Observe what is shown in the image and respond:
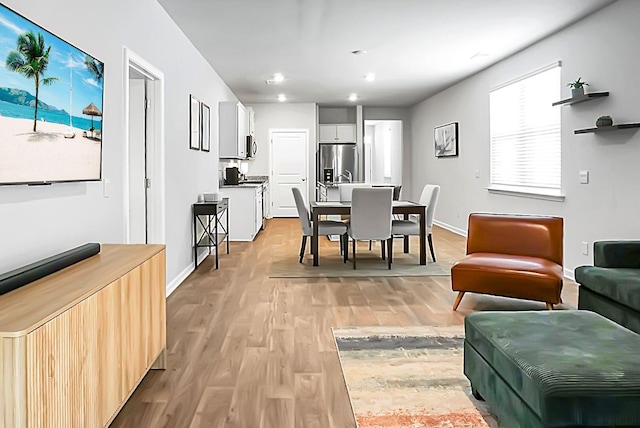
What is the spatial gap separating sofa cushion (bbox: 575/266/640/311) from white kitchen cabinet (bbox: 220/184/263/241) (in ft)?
18.0

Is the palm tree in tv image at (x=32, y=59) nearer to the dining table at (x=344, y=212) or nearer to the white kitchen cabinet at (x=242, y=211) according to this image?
the dining table at (x=344, y=212)

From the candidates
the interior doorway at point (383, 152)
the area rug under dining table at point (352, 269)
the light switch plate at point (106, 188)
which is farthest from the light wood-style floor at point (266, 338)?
the interior doorway at point (383, 152)

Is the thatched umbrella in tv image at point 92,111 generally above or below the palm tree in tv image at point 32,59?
below

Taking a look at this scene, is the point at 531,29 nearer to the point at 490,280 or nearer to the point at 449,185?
the point at 490,280

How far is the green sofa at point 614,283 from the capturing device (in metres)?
2.99

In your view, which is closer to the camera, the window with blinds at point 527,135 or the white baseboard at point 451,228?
the window with blinds at point 527,135

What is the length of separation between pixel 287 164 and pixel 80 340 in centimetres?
985

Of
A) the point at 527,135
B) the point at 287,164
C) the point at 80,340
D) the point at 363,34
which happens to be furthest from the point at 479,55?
the point at 80,340

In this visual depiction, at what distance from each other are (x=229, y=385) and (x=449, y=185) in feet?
24.3

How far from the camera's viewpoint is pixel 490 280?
399 centimetres

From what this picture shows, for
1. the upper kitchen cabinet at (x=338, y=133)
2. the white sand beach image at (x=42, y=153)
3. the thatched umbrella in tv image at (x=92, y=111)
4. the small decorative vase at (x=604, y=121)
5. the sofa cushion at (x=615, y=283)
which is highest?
the upper kitchen cabinet at (x=338, y=133)

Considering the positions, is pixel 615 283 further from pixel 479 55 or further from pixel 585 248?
pixel 479 55

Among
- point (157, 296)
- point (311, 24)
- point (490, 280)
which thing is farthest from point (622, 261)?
point (311, 24)

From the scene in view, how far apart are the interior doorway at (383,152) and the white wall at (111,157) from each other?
22.9 feet
